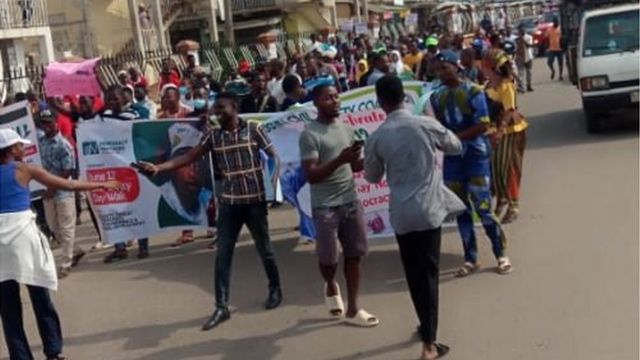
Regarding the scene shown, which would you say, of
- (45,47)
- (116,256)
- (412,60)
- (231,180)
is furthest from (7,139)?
(45,47)

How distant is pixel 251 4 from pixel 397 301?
43.9 m

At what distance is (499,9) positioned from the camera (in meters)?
73.1

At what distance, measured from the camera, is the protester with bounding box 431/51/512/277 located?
7.77m

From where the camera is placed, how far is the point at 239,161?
739 cm

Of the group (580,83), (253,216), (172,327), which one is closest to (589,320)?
(253,216)

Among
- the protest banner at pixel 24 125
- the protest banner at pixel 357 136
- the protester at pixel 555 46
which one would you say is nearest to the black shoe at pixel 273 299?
the protest banner at pixel 357 136

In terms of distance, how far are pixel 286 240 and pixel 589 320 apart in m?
4.25

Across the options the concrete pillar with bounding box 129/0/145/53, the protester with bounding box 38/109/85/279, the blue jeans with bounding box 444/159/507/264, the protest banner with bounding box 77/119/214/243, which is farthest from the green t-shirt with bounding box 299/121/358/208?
the concrete pillar with bounding box 129/0/145/53

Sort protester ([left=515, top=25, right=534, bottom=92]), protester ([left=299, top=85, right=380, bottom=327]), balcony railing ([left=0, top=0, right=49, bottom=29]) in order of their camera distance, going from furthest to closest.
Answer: balcony railing ([left=0, top=0, right=49, bottom=29]), protester ([left=515, top=25, right=534, bottom=92]), protester ([left=299, top=85, right=380, bottom=327])

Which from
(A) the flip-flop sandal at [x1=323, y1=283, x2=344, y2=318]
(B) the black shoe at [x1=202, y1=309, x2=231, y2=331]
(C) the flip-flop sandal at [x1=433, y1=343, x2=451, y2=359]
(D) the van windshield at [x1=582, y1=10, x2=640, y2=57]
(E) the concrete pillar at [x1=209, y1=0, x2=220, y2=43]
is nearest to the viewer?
(C) the flip-flop sandal at [x1=433, y1=343, x2=451, y2=359]

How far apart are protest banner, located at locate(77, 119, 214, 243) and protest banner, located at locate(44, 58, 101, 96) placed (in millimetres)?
4320

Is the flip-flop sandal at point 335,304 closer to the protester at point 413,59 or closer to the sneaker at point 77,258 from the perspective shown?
the sneaker at point 77,258

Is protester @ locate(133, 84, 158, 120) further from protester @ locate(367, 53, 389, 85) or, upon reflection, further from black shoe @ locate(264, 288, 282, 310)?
black shoe @ locate(264, 288, 282, 310)

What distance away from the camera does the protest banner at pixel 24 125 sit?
9562mm
